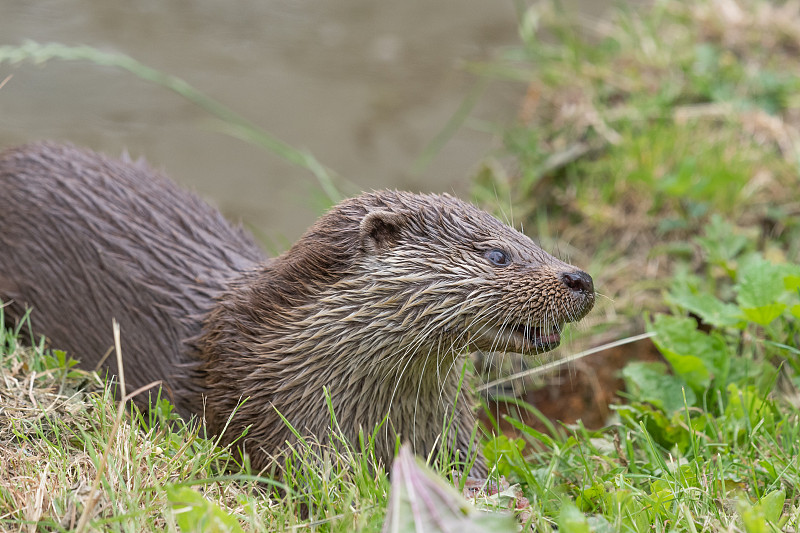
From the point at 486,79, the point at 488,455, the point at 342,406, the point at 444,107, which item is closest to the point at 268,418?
the point at 342,406

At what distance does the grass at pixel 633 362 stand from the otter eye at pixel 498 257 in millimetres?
454

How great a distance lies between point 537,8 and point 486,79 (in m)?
0.59

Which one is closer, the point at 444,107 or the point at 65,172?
the point at 65,172

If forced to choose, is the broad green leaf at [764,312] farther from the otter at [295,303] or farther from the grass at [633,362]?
the otter at [295,303]

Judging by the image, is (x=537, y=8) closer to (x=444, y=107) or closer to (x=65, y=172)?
(x=444, y=107)

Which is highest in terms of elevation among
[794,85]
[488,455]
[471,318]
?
[794,85]

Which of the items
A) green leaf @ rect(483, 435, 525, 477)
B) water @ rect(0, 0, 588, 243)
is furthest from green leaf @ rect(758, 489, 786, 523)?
water @ rect(0, 0, 588, 243)

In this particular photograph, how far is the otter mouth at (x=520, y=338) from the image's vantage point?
8.41 ft

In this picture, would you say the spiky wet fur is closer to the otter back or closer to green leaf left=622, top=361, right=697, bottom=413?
the otter back

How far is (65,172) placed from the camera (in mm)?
3279

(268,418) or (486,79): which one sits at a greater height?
(486,79)

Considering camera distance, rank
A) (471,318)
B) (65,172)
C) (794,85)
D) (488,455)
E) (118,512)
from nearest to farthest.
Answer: (118,512)
(471,318)
(488,455)
(65,172)
(794,85)

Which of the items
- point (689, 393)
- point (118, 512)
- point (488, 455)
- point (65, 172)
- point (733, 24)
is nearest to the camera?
point (118, 512)

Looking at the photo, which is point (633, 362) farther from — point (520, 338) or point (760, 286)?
point (520, 338)
